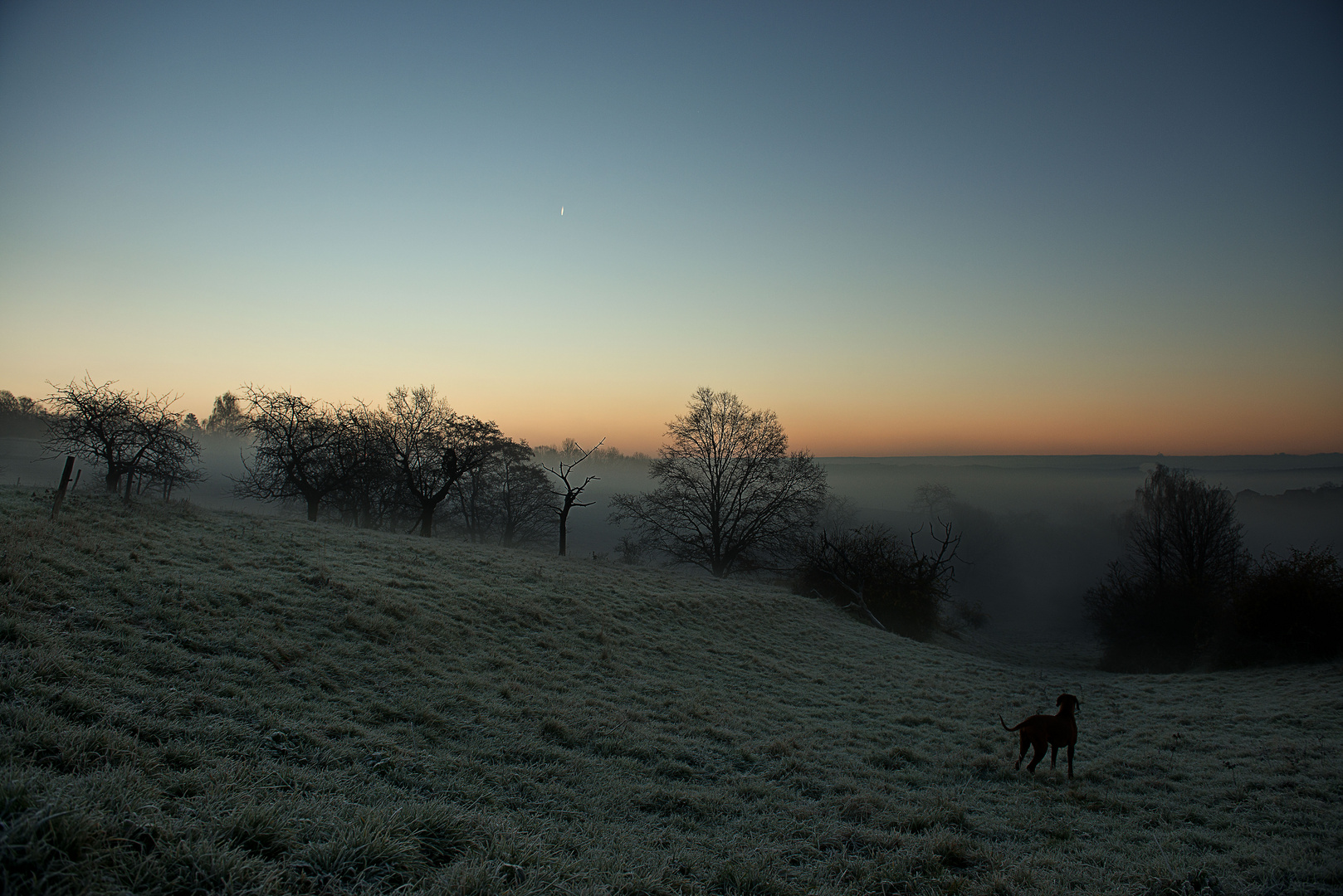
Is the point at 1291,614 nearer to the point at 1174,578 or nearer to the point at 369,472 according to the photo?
the point at 1174,578

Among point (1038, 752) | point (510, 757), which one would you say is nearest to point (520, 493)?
point (510, 757)

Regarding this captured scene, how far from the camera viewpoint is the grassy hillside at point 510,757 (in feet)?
9.25

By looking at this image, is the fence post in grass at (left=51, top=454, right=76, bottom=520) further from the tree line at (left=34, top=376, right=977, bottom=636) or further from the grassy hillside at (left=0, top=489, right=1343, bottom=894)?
the tree line at (left=34, top=376, right=977, bottom=636)

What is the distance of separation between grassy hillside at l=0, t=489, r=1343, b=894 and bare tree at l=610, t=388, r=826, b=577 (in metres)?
19.5

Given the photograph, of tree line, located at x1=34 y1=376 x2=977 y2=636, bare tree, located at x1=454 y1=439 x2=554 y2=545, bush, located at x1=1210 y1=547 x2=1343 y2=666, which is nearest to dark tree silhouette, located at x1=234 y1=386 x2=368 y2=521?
tree line, located at x1=34 y1=376 x2=977 y2=636

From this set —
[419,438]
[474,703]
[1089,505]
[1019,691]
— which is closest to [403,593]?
[474,703]

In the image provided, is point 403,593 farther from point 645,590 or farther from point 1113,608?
point 1113,608

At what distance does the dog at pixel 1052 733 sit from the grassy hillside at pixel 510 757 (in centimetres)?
31

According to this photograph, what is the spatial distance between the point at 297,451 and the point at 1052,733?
96.0ft

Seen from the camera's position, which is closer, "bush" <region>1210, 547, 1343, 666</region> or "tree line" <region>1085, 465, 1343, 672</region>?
"bush" <region>1210, 547, 1343, 666</region>

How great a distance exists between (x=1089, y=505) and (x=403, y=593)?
301 feet

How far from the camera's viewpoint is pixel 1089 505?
74188mm

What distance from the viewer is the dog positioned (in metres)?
6.18

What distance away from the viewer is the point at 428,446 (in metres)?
28.2
